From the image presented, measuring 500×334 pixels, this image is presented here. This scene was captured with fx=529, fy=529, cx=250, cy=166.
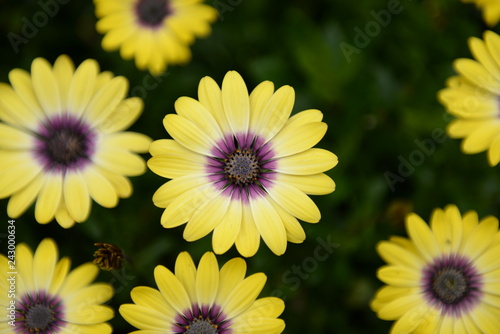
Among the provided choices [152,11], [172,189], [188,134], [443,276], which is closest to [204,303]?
[172,189]

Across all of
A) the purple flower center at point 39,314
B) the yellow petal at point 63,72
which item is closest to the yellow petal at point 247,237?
the purple flower center at point 39,314

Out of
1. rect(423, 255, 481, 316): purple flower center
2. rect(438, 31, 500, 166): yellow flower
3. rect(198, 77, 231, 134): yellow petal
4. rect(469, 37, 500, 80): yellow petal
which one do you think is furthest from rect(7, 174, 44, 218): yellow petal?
rect(469, 37, 500, 80): yellow petal

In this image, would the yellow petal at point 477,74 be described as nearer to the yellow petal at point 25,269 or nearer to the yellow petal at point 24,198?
the yellow petal at point 24,198

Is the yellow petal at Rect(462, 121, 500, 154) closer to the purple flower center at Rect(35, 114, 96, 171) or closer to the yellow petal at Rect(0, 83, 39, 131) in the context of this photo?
the purple flower center at Rect(35, 114, 96, 171)

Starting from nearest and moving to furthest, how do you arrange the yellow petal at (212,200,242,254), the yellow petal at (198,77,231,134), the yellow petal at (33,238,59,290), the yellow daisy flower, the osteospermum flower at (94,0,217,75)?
the yellow petal at (212,200,242,254)
the yellow petal at (198,77,231,134)
the yellow petal at (33,238,59,290)
the yellow daisy flower
the osteospermum flower at (94,0,217,75)

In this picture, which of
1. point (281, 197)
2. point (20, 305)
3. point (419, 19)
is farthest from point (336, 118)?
point (20, 305)

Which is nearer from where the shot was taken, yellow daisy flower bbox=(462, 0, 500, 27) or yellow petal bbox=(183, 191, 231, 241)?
yellow petal bbox=(183, 191, 231, 241)

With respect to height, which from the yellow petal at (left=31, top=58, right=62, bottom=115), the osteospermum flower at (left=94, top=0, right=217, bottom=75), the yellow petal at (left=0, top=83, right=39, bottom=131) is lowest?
the yellow petal at (left=0, top=83, right=39, bottom=131)

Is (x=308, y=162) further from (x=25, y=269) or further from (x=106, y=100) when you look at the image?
(x=25, y=269)

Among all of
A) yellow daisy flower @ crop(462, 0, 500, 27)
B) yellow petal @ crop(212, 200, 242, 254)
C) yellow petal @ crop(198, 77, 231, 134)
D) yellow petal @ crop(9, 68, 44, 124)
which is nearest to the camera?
yellow petal @ crop(212, 200, 242, 254)
